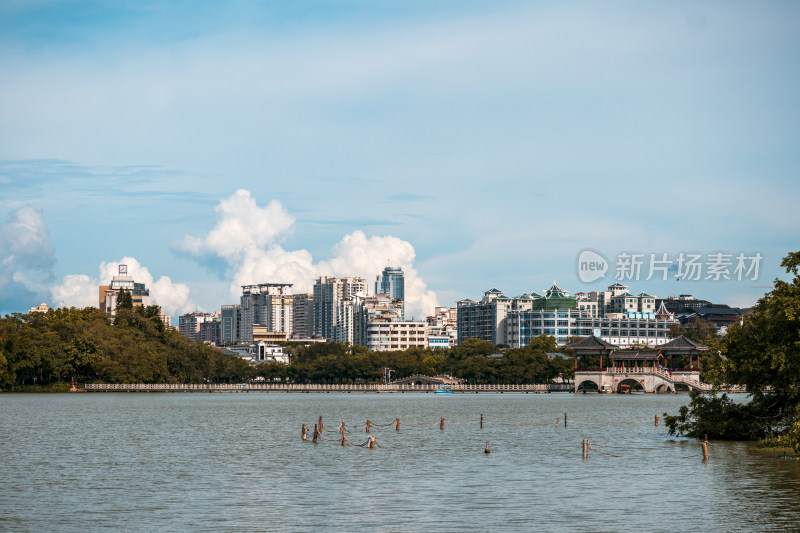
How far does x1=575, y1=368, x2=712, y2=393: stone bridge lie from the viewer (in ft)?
464

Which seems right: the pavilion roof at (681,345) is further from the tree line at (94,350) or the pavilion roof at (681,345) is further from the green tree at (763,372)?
the green tree at (763,372)

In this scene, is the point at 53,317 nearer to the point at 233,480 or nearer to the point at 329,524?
the point at 233,480

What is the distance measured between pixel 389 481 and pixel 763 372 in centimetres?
1825

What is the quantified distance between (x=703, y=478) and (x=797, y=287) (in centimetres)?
978

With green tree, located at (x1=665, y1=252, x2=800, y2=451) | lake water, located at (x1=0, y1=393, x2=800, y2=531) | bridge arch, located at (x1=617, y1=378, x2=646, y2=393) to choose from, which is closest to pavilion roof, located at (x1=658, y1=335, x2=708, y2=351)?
bridge arch, located at (x1=617, y1=378, x2=646, y2=393)

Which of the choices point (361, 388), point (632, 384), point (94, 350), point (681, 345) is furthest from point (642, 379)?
point (94, 350)

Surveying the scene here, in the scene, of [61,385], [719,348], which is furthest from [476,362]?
[719,348]

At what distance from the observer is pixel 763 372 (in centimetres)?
4500

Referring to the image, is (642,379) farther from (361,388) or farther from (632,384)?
(361,388)

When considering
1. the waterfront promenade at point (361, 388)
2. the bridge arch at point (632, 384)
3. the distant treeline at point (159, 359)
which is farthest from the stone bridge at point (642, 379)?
the distant treeline at point (159, 359)

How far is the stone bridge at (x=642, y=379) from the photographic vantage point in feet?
464

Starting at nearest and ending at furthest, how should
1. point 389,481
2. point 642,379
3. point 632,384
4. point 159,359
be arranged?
point 389,481 → point 159,359 → point 642,379 → point 632,384

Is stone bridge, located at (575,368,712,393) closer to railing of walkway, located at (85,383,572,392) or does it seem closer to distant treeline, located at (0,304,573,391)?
railing of walkway, located at (85,383,572,392)

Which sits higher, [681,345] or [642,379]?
[681,345]
